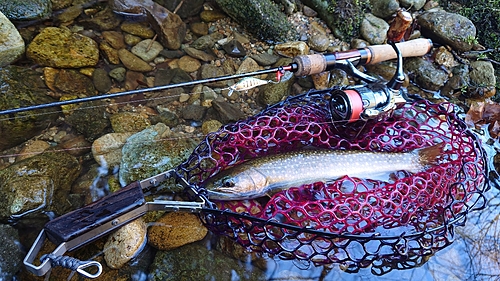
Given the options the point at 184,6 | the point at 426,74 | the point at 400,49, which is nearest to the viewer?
the point at 400,49

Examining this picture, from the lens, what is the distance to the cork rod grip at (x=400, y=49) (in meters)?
3.33

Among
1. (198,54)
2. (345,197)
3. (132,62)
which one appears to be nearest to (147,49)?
(132,62)

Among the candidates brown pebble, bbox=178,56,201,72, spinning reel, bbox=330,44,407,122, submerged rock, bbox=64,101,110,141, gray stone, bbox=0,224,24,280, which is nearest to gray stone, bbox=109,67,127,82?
submerged rock, bbox=64,101,110,141

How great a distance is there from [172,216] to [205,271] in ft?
1.47

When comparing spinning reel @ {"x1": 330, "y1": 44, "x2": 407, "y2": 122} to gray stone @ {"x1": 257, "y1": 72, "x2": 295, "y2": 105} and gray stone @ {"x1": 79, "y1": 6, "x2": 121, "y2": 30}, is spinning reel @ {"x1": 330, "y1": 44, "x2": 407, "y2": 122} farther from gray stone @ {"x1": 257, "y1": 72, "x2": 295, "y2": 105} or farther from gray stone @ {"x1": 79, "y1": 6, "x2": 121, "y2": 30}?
gray stone @ {"x1": 79, "y1": 6, "x2": 121, "y2": 30}

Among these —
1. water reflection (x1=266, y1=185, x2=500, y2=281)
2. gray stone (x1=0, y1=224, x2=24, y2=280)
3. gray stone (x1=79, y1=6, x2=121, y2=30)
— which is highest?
gray stone (x1=79, y1=6, x2=121, y2=30)

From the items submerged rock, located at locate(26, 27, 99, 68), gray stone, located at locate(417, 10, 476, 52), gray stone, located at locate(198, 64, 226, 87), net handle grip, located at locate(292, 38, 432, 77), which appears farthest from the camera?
gray stone, located at locate(417, 10, 476, 52)

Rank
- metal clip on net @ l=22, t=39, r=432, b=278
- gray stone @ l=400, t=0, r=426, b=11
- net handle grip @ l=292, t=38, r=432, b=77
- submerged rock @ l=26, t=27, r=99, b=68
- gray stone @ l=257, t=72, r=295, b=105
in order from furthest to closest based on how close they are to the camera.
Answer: gray stone @ l=400, t=0, r=426, b=11 → gray stone @ l=257, t=72, r=295, b=105 → submerged rock @ l=26, t=27, r=99, b=68 → net handle grip @ l=292, t=38, r=432, b=77 → metal clip on net @ l=22, t=39, r=432, b=278

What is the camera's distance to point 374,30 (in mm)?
4332

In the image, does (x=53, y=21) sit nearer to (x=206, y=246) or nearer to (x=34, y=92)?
(x=34, y=92)

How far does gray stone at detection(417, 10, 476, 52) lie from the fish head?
3.16m

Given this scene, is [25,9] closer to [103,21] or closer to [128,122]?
[103,21]

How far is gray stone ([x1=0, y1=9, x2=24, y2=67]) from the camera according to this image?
11.5 feet

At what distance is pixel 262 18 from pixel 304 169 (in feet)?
7.32
